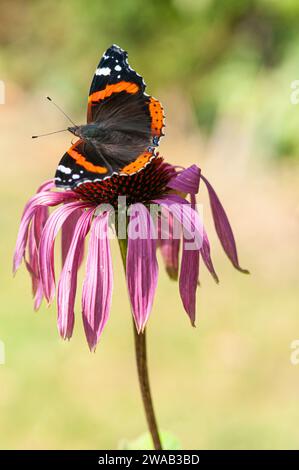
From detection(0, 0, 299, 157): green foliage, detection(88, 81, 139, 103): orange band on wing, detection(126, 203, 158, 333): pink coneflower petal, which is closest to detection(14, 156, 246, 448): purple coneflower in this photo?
detection(126, 203, 158, 333): pink coneflower petal

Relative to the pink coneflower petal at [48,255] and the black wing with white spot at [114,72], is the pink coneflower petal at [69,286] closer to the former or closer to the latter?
the pink coneflower petal at [48,255]

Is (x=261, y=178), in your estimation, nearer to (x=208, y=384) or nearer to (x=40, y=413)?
(x=208, y=384)

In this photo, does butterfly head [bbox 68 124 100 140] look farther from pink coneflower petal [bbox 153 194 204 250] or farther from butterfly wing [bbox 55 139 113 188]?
pink coneflower petal [bbox 153 194 204 250]

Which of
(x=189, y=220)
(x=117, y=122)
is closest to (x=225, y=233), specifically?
(x=189, y=220)

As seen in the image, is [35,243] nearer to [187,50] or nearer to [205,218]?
[205,218]

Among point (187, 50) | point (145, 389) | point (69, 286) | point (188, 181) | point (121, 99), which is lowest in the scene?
point (145, 389)

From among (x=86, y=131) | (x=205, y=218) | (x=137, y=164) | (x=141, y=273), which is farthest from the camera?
(x=205, y=218)

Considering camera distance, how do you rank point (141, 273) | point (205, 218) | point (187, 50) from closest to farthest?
point (141, 273), point (205, 218), point (187, 50)
